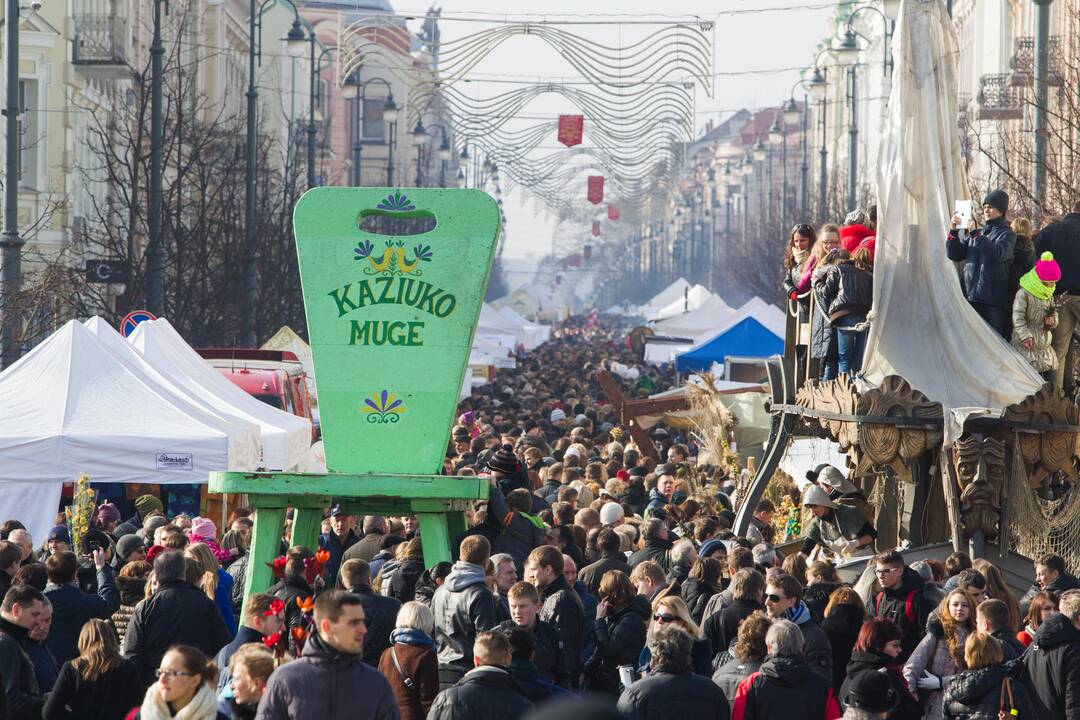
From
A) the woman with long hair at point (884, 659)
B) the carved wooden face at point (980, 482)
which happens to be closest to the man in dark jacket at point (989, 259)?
the carved wooden face at point (980, 482)

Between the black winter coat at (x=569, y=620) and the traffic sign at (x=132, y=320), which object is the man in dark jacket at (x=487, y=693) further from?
the traffic sign at (x=132, y=320)

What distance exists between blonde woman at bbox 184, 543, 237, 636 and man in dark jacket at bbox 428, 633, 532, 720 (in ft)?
10.1

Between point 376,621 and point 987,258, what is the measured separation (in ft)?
22.2

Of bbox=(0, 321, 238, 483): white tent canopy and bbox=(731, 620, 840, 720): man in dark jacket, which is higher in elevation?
bbox=(0, 321, 238, 483): white tent canopy

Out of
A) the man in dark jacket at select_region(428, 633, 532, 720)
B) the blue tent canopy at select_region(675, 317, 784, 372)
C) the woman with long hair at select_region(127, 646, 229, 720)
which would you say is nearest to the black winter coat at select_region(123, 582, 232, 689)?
the man in dark jacket at select_region(428, 633, 532, 720)

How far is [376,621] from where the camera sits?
9195 mm

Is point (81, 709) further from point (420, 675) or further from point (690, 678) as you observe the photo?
point (690, 678)

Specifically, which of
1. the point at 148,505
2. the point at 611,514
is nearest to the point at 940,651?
A: the point at 611,514

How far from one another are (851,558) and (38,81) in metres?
26.7

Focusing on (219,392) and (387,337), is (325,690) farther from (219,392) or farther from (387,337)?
(219,392)

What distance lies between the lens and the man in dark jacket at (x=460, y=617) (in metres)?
9.00

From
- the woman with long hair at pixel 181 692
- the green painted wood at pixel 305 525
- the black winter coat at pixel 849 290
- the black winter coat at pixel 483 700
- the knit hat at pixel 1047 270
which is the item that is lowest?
the black winter coat at pixel 483 700

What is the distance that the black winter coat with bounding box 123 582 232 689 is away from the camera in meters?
9.03

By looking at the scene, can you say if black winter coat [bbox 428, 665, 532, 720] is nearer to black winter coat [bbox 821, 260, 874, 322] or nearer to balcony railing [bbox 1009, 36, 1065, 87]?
black winter coat [bbox 821, 260, 874, 322]
